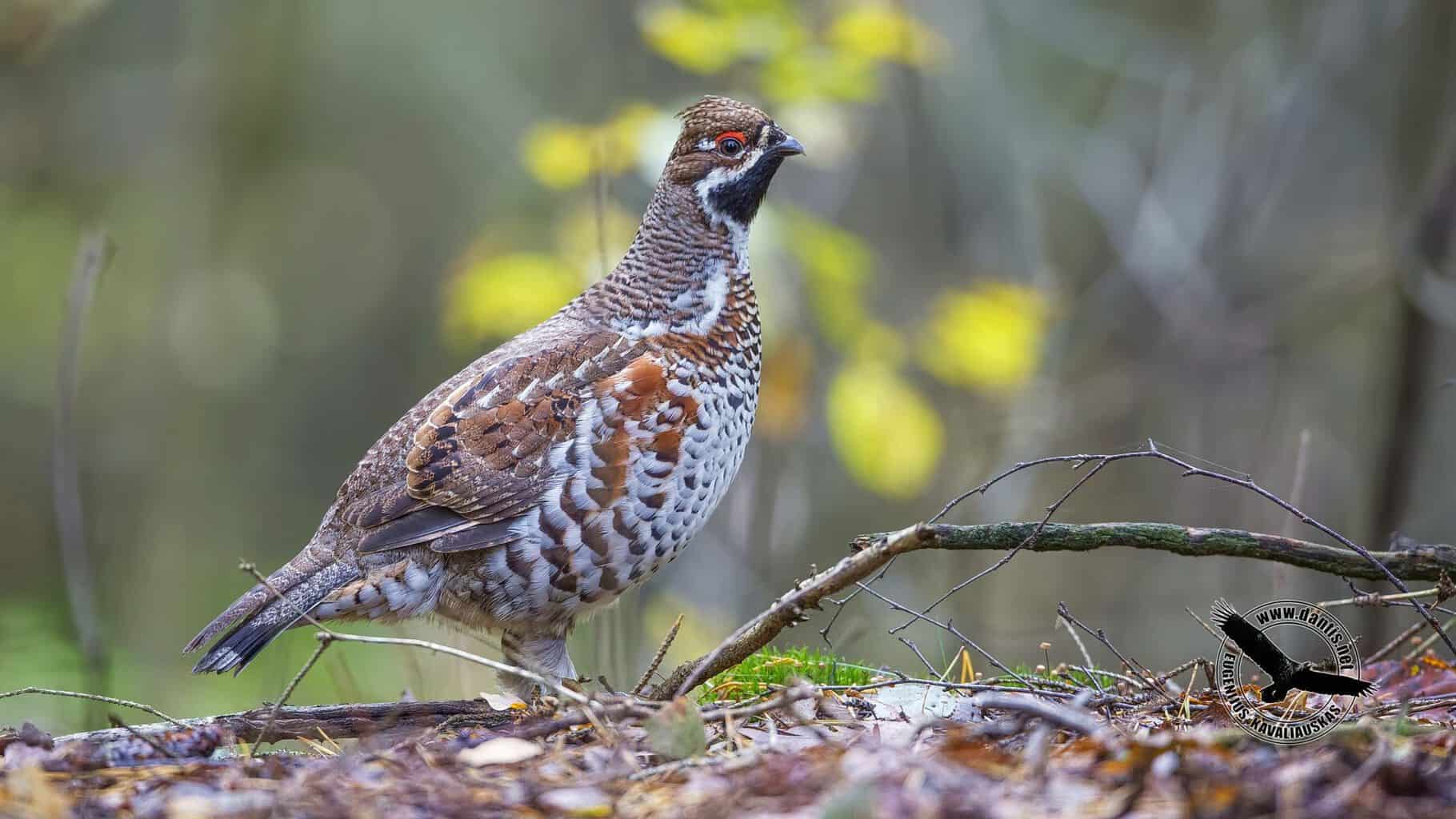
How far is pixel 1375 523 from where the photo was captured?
6816 millimetres

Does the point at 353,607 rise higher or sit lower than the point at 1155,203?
lower

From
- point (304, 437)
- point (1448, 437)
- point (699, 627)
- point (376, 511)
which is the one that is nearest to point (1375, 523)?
point (699, 627)

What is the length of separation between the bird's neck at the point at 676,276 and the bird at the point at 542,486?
0.01 m

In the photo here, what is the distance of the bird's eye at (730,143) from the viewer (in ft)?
16.9

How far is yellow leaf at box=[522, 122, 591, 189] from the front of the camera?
6242 millimetres

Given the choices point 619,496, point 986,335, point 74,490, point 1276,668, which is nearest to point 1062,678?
point 1276,668

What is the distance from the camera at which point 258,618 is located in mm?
4121

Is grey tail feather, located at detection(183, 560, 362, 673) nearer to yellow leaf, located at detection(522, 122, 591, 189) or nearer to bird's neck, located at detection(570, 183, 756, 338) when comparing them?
bird's neck, located at detection(570, 183, 756, 338)

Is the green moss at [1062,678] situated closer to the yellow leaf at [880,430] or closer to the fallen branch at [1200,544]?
the fallen branch at [1200,544]

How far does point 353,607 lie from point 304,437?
745 cm

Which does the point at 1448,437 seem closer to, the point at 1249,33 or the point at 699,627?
the point at 1249,33

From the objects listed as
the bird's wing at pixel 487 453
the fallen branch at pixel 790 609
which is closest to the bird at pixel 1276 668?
the fallen branch at pixel 790 609

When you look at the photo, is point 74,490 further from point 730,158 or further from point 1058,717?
point 1058,717

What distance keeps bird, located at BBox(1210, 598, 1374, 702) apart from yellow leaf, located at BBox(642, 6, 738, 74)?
160 inches
